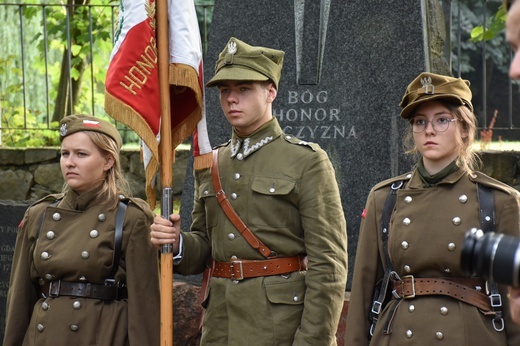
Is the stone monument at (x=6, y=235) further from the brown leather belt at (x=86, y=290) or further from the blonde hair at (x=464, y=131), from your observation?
the blonde hair at (x=464, y=131)

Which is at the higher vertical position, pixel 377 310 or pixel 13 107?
pixel 13 107

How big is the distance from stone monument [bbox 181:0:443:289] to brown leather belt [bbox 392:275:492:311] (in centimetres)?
217

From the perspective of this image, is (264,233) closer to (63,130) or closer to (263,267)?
(263,267)

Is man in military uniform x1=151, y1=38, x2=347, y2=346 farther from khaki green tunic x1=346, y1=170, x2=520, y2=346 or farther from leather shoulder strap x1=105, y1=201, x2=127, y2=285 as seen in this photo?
leather shoulder strap x1=105, y1=201, x2=127, y2=285

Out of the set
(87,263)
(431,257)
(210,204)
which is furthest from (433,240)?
(87,263)

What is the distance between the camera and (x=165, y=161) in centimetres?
461

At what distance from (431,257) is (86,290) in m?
1.63

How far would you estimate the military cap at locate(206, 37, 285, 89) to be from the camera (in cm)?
445

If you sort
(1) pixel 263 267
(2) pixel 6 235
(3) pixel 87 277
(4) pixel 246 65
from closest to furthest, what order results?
(1) pixel 263 267 → (4) pixel 246 65 → (3) pixel 87 277 → (2) pixel 6 235

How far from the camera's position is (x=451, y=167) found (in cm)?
412

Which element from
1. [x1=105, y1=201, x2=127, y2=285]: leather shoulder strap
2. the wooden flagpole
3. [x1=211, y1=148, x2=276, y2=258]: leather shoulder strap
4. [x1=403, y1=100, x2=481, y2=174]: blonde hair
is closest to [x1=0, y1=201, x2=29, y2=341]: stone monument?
[x1=105, y1=201, x2=127, y2=285]: leather shoulder strap

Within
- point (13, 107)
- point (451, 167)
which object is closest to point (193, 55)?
point (451, 167)

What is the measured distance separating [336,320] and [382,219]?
0.50 m

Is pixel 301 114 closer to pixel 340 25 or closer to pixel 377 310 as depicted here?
pixel 340 25
